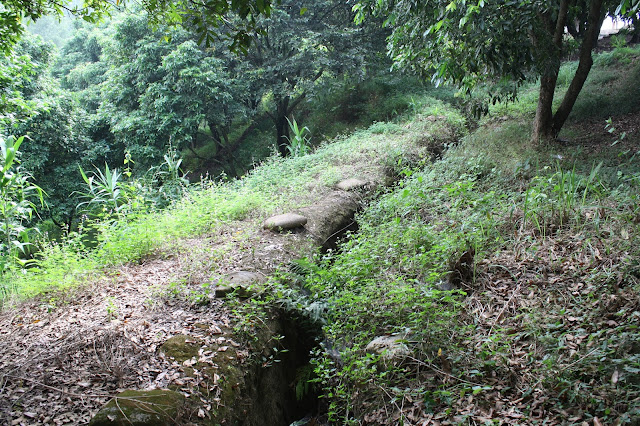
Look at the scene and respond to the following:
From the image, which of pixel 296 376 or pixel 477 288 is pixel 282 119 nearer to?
pixel 477 288

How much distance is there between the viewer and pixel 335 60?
11844mm

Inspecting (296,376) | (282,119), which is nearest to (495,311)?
(296,376)

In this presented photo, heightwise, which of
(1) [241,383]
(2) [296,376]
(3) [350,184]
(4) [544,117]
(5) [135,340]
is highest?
(4) [544,117]

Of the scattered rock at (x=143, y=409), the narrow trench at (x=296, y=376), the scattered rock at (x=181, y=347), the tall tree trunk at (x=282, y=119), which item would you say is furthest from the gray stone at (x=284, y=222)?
the tall tree trunk at (x=282, y=119)

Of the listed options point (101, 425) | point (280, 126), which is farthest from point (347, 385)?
point (280, 126)

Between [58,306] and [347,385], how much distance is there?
251cm

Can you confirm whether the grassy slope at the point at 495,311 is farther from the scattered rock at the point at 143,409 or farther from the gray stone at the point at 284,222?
the scattered rock at the point at 143,409

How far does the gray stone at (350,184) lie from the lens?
6176 millimetres

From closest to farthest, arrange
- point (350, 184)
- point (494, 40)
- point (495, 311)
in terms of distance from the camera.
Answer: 1. point (495, 311)
2. point (494, 40)
3. point (350, 184)

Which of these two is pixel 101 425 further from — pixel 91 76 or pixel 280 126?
pixel 91 76

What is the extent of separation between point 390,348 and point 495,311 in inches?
36.2

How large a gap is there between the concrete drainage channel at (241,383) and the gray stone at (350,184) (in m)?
2.15

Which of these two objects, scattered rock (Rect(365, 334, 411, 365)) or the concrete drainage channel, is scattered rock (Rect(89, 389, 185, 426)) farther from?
scattered rock (Rect(365, 334, 411, 365))

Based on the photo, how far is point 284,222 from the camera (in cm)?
471
